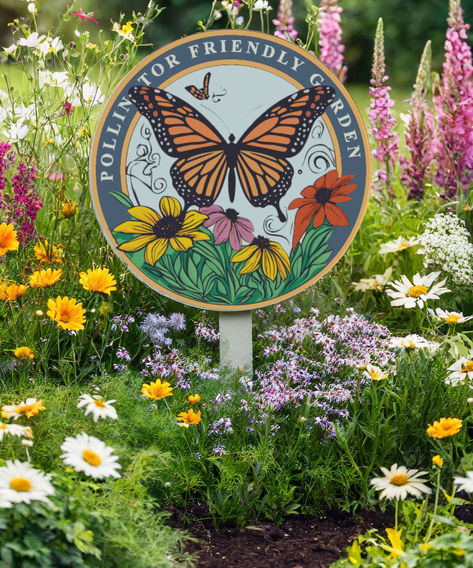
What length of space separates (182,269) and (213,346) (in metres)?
0.45

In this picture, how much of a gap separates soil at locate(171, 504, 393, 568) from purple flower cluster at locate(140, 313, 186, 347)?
78cm

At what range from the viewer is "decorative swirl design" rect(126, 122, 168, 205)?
3203mm

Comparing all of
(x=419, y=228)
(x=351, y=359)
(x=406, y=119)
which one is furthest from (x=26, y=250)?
(x=406, y=119)

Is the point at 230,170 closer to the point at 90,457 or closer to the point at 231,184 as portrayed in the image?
the point at 231,184

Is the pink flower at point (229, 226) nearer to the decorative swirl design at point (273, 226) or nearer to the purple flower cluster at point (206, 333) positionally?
the decorative swirl design at point (273, 226)

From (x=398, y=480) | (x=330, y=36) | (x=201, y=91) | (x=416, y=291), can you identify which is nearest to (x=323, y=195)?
(x=416, y=291)

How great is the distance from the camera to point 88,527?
2.02 meters

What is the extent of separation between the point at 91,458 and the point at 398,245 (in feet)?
7.88

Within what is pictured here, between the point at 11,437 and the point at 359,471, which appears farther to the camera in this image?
the point at 359,471

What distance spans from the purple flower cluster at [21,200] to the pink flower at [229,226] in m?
0.70

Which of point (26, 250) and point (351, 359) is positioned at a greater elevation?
point (26, 250)

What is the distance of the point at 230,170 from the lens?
Answer: 3268mm

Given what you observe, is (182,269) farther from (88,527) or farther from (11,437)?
(88,527)

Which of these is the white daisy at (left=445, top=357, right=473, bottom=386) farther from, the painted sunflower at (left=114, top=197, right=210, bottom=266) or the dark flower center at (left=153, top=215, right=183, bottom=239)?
the dark flower center at (left=153, top=215, right=183, bottom=239)
